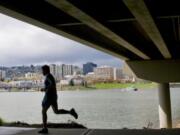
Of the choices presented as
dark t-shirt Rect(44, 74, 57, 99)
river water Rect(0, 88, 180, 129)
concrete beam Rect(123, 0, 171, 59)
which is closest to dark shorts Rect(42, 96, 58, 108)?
dark t-shirt Rect(44, 74, 57, 99)

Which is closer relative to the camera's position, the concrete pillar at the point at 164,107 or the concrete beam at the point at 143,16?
the concrete beam at the point at 143,16

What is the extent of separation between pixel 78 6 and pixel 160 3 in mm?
3167

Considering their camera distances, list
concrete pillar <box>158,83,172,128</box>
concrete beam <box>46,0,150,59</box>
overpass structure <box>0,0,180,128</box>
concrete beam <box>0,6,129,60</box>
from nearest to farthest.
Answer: concrete beam <box>46,0,150,59</box>
concrete beam <box>0,6,129,60</box>
overpass structure <box>0,0,180,128</box>
concrete pillar <box>158,83,172,128</box>

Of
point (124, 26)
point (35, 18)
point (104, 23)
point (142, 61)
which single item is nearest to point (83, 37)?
point (124, 26)

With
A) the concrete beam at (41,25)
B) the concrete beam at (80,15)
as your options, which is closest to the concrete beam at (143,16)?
the concrete beam at (80,15)

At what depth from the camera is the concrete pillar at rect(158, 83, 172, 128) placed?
34312 millimetres

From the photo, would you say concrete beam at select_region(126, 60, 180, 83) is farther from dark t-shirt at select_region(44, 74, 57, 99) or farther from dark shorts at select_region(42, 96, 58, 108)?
dark t-shirt at select_region(44, 74, 57, 99)

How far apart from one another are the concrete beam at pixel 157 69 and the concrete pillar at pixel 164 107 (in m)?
3.13

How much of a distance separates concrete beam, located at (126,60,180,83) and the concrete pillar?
313 cm

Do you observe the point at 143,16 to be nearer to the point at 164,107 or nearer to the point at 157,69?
the point at 157,69

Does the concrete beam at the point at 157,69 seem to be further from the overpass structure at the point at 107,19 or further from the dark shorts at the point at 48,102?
the dark shorts at the point at 48,102

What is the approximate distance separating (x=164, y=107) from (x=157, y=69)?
504 centimetres

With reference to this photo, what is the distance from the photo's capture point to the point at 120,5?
50.3 feet

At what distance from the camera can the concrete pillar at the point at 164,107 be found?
34.3m
